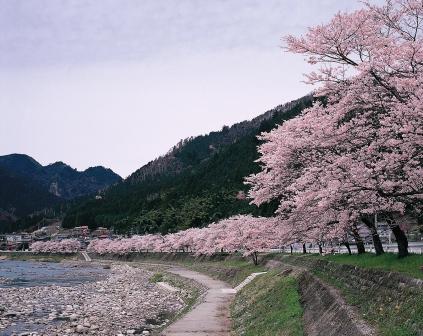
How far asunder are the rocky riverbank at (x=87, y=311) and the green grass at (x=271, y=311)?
5734 millimetres

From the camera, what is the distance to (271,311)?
24031 mm

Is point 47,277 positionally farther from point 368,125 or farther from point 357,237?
point 368,125

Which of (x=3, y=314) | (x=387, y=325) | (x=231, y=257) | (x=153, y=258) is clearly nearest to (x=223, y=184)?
(x=153, y=258)

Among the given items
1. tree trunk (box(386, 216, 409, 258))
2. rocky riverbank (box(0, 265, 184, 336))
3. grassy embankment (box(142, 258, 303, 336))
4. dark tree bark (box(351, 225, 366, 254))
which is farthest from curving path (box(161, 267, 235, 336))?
tree trunk (box(386, 216, 409, 258))

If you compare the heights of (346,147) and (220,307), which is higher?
(346,147)

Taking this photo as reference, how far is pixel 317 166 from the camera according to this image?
65.2 ft

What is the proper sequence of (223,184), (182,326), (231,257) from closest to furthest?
(182,326), (231,257), (223,184)

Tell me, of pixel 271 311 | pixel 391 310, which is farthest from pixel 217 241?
pixel 391 310

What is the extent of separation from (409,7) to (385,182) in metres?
6.98

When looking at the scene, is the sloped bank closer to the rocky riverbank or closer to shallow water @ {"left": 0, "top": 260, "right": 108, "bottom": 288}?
the rocky riverbank

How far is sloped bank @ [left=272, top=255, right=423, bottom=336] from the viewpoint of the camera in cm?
1196

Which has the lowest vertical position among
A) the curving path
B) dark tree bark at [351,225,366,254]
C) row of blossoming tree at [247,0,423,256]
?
the curving path

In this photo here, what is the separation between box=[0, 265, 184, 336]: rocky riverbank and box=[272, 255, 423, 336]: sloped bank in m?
11.3

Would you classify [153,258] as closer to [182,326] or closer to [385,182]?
[182,326]
